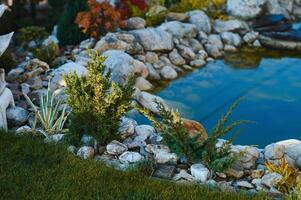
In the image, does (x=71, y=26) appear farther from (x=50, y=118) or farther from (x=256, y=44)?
(x=256, y=44)

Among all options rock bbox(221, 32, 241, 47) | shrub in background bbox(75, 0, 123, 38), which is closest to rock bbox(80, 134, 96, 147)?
shrub in background bbox(75, 0, 123, 38)

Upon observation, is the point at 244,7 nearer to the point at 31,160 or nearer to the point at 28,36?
the point at 28,36

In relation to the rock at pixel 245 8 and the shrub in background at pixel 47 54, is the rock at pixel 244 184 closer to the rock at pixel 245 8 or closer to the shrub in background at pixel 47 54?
the shrub in background at pixel 47 54

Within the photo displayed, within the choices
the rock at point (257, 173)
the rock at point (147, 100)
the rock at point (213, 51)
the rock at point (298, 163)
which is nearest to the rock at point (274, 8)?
the rock at point (213, 51)

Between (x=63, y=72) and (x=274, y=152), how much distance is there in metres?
4.32

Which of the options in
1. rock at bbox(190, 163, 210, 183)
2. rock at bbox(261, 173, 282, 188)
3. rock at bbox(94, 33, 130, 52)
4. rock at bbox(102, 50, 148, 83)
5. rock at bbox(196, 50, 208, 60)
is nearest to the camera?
rock at bbox(261, 173, 282, 188)

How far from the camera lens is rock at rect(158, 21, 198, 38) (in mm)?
12555

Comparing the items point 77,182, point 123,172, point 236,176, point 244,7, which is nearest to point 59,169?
point 77,182

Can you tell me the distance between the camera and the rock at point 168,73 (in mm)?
11117

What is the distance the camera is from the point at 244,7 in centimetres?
1505

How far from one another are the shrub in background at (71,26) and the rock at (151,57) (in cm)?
168

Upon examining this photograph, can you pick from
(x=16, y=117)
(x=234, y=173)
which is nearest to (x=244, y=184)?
(x=234, y=173)

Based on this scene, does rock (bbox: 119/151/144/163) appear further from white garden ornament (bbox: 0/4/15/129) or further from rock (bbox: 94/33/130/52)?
rock (bbox: 94/33/130/52)

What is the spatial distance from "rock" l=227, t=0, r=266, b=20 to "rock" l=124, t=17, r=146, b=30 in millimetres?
4073
